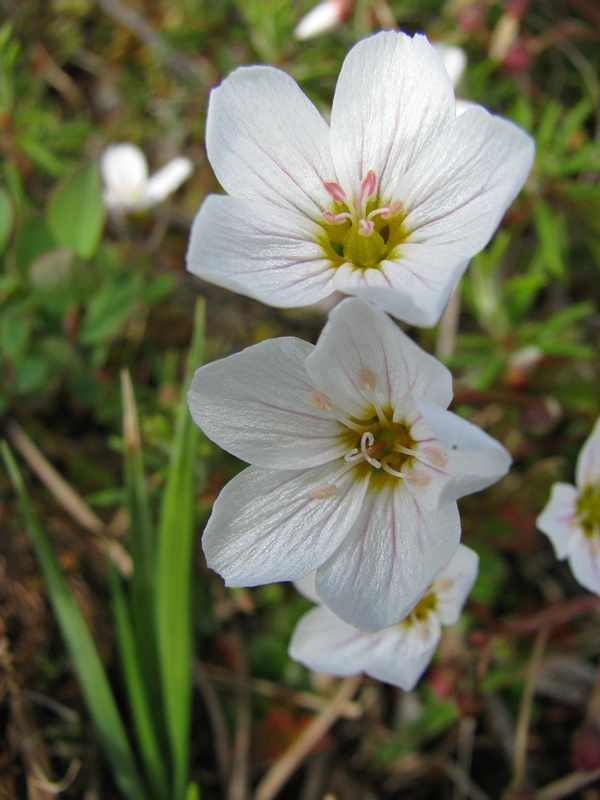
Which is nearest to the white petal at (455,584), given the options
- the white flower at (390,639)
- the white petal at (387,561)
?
the white flower at (390,639)

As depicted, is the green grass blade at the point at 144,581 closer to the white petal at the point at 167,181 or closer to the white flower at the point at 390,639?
the white flower at the point at 390,639

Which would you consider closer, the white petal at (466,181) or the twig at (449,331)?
the white petal at (466,181)

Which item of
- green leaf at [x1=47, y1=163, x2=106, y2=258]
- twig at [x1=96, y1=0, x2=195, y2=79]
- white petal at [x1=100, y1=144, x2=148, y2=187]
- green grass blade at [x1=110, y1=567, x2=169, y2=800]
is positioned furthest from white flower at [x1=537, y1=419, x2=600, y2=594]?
twig at [x1=96, y1=0, x2=195, y2=79]

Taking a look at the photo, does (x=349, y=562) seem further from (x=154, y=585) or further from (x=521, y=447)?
(x=521, y=447)

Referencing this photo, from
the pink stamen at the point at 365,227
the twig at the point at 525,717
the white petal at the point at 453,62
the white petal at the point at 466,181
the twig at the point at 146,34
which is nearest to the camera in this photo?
the white petal at the point at 466,181

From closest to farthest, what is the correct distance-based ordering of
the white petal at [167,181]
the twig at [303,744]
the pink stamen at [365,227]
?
the pink stamen at [365,227], the twig at [303,744], the white petal at [167,181]

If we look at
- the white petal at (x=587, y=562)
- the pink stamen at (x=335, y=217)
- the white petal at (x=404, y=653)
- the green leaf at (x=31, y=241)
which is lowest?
the white petal at (x=404, y=653)
